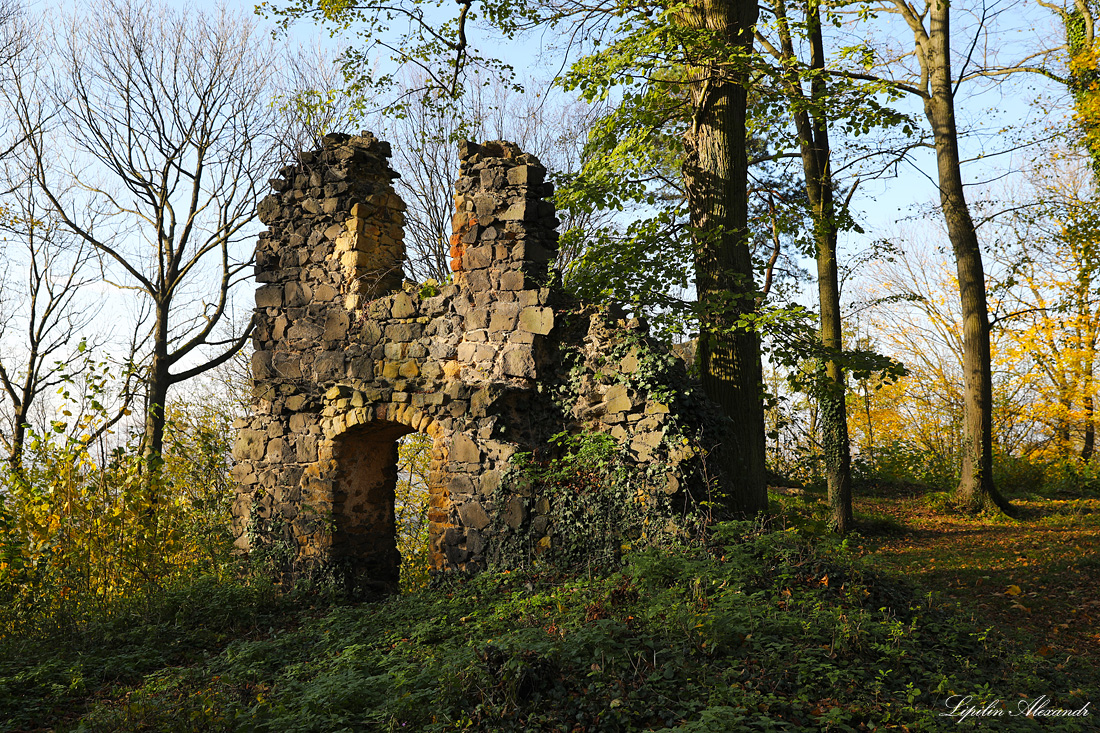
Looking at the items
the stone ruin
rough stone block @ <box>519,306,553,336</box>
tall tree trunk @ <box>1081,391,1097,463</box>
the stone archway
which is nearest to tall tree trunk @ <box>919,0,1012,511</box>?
tall tree trunk @ <box>1081,391,1097,463</box>

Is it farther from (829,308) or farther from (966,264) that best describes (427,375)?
(966,264)

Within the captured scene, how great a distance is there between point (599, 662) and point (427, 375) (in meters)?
4.39

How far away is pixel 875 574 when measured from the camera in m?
6.03

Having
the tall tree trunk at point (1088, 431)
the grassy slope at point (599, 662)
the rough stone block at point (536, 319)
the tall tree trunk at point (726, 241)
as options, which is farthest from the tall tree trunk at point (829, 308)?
the tall tree trunk at point (1088, 431)

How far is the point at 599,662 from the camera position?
4246mm

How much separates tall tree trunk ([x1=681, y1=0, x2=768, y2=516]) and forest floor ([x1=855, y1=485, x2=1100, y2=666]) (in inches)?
69.2

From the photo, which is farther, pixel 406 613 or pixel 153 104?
pixel 153 104

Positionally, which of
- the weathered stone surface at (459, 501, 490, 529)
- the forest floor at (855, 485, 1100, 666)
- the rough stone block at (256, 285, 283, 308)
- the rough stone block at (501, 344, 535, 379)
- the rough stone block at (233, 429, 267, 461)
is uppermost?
the rough stone block at (256, 285, 283, 308)

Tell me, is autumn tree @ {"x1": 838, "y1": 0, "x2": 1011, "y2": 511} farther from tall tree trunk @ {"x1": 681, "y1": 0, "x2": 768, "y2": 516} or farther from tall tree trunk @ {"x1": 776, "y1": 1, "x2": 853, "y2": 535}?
tall tree trunk @ {"x1": 681, "y1": 0, "x2": 768, "y2": 516}

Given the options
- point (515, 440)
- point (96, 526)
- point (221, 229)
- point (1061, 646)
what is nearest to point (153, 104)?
point (221, 229)

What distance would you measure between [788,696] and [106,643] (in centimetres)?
555

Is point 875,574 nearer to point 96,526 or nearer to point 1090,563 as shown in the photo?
point 1090,563

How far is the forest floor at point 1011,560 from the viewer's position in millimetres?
6895

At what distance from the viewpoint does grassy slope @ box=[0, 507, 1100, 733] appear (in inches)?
Answer: 153
